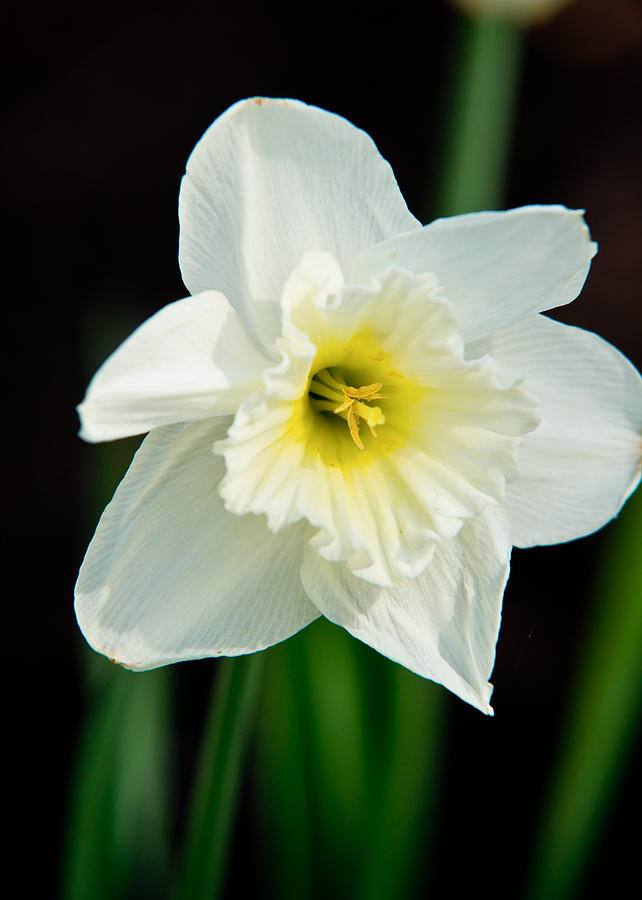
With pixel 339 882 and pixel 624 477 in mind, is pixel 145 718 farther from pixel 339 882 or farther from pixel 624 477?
pixel 624 477

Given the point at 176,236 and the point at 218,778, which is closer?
the point at 218,778

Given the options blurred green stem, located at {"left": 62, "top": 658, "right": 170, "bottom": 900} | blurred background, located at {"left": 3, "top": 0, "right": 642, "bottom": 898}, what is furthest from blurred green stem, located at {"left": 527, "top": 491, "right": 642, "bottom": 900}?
blurred green stem, located at {"left": 62, "top": 658, "right": 170, "bottom": 900}

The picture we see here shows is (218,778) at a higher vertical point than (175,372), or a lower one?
lower

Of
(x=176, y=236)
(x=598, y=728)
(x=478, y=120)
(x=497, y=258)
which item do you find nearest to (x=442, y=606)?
(x=497, y=258)

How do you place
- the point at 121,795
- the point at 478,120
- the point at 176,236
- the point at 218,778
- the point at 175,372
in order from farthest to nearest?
the point at 176,236 < the point at 478,120 < the point at 121,795 < the point at 218,778 < the point at 175,372

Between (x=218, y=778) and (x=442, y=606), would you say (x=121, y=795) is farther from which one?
(x=442, y=606)

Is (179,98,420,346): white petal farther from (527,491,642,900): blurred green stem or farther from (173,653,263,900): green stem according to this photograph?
A: (527,491,642,900): blurred green stem
